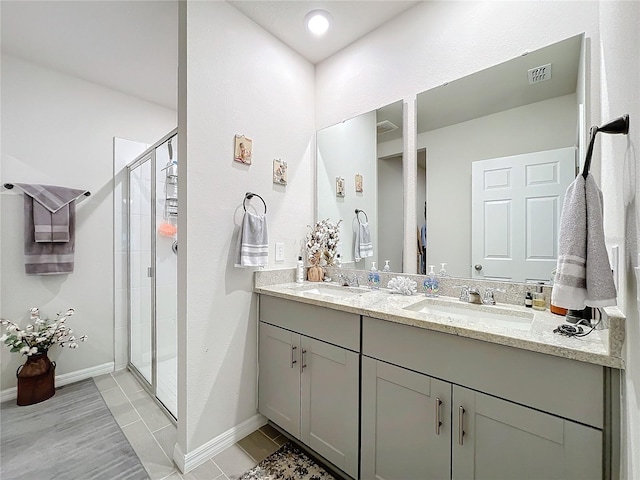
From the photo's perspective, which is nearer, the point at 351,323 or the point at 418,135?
the point at 351,323

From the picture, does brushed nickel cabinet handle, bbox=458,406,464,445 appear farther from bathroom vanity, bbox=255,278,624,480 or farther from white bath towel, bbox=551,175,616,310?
white bath towel, bbox=551,175,616,310

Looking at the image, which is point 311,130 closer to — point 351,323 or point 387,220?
A: point 387,220

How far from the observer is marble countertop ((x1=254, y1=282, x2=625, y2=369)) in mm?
773

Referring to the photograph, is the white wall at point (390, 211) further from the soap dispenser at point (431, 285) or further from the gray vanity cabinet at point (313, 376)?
the gray vanity cabinet at point (313, 376)

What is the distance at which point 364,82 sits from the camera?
198 cm

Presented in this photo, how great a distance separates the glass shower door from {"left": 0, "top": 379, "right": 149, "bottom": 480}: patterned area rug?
436 millimetres

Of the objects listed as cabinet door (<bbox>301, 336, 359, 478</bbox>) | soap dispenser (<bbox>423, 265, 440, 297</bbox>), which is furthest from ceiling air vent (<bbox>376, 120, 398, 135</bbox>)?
cabinet door (<bbox>301, 336, 359, 478</bbox>)

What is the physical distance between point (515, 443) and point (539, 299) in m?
0.65

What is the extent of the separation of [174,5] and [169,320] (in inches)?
86.8

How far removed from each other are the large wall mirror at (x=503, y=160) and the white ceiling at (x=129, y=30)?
78cm

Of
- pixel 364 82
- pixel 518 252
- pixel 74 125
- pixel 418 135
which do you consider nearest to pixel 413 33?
pixel 364 82

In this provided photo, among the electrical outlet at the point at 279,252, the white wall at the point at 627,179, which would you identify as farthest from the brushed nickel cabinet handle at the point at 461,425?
the electrical outlet at the point at 279,252

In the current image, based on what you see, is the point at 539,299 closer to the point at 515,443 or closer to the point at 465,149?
the point at 515,443

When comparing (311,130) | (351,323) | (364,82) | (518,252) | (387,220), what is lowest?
(351,323)
